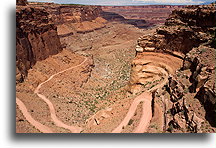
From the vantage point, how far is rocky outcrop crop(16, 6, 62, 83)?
31962 mm

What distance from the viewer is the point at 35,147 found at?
45.7 feet

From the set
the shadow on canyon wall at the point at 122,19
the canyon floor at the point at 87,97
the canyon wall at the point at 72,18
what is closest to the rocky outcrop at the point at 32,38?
the canyon floor at the point at 87,97

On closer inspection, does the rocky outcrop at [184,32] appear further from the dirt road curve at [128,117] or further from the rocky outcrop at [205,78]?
the dirt road curve at [128,117]

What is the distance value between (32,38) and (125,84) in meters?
17.0

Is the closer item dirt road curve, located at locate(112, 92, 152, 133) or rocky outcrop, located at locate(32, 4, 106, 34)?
dirt road curve, located at locate(112, 92, 152, 133)

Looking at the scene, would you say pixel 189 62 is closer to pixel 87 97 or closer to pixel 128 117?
pixel 128 117

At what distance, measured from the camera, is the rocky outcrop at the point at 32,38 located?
105 feet

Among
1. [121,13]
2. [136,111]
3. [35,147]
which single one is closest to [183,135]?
[136,111]

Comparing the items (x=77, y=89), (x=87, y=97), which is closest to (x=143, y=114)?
(x=87, y=97)

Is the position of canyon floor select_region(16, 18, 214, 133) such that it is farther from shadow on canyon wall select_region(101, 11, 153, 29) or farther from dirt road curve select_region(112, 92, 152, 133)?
shadow on canyon wall select_region(101, 11, 153, 29)

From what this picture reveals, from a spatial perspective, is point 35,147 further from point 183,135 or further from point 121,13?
point 121,13

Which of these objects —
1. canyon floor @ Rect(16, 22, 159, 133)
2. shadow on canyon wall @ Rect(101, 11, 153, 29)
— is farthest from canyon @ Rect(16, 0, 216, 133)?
shadow on canyon wall @ Rect(101, 11, 153, 29)

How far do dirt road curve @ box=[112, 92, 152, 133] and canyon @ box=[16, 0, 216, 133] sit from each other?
0.07m
